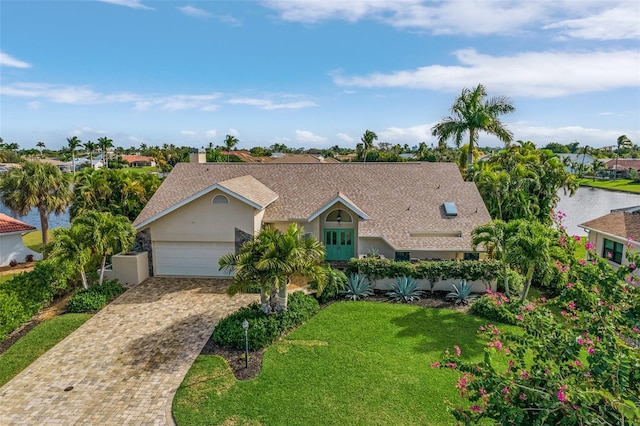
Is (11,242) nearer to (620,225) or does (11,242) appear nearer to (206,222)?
(206,222)

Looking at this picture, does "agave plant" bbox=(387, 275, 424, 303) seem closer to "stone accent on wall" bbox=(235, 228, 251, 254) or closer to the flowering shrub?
"stone accent on wall" bbox=(235, 228, 251, 254)

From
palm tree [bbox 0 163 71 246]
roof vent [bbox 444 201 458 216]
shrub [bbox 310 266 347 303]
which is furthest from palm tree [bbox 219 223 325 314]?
palm tree [bbox 0 163 71 246]

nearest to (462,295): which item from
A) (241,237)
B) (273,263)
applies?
(273,263)

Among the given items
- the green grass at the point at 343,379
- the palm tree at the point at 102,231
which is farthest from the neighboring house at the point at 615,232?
the palm tree at the point at 102,231

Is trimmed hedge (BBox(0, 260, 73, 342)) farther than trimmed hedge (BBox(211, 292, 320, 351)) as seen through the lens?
Yes

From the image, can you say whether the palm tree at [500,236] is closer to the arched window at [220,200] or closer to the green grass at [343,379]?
the green grass at [343,379]
